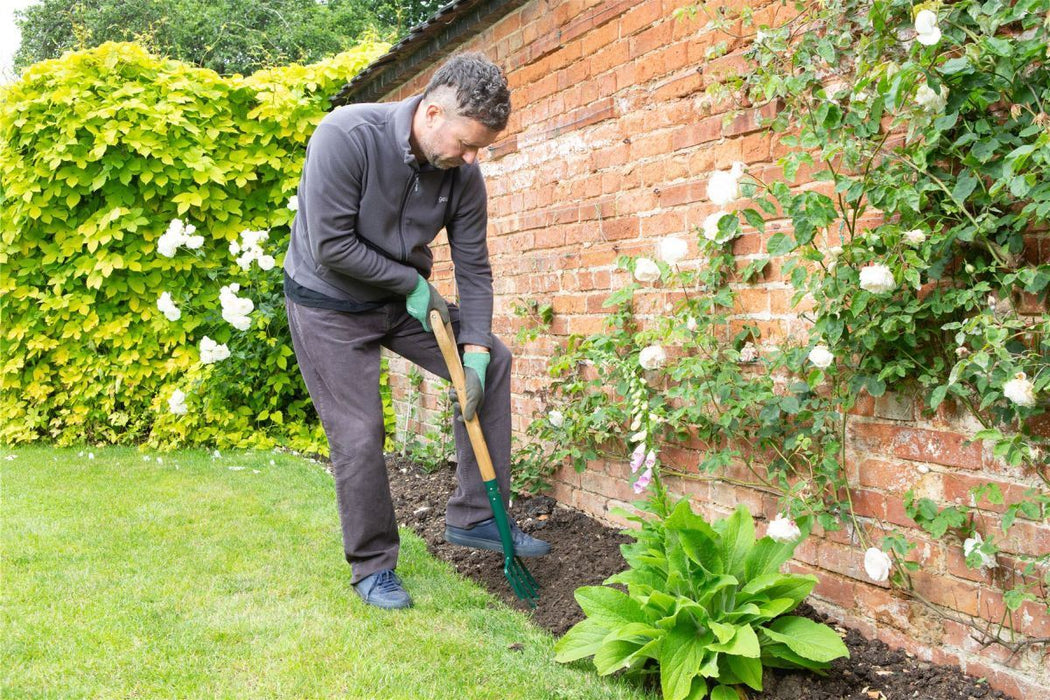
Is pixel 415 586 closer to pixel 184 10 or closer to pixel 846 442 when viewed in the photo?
pixel 846 442

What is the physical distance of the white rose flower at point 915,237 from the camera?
1999 millimetres

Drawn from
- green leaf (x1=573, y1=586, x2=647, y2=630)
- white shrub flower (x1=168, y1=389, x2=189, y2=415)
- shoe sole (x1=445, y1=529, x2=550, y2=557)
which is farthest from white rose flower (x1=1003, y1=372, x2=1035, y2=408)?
white shrub flower (x1=168, y1=389, x2=189, y2=415)

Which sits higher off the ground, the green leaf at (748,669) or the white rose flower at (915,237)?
the white rose flower at (915,237)

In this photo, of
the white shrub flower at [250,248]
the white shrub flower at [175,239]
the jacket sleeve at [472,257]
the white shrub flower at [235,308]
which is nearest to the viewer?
the jacket sleeve at [472,257]

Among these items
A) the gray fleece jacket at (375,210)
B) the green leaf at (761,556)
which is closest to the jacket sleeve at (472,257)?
the gray fleece jacket at (375,210)

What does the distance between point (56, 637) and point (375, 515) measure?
1.04 m

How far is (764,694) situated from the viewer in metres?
2.19

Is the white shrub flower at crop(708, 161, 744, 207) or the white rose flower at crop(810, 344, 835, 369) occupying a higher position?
the white shrub flower at crop(708, 161, 744, 207)

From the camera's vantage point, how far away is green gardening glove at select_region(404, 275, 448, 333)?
115 inches

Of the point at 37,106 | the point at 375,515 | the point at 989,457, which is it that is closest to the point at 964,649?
the point at 989,457

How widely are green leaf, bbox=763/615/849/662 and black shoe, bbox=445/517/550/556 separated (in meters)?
1.19

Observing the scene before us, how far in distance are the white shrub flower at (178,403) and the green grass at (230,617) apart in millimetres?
1259

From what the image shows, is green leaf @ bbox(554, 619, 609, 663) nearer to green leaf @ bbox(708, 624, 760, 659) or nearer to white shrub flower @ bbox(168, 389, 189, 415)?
green leaf @ bbox(708, 624, 760, 659)

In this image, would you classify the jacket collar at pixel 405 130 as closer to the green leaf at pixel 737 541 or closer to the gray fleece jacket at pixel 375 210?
the gray fleece jacket at pixel 375 210
